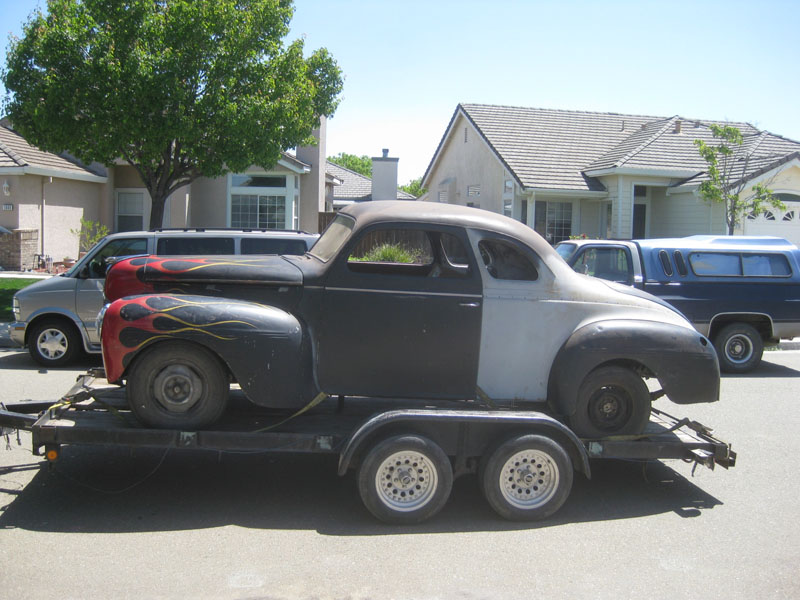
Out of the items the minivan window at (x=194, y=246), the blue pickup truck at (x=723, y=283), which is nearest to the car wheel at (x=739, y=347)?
the blue pickup truck at (x=723, y=283)

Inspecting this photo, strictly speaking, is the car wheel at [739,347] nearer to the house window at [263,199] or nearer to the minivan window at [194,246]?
the minivan window at [194,246]

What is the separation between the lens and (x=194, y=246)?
1009 centimetres

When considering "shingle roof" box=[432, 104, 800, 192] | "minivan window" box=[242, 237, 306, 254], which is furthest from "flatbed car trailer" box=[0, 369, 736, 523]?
"shingle roof" box=[432, 104, 800, 192]

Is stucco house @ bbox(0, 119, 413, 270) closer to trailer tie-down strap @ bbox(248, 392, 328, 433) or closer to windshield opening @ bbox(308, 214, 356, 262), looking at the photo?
windshield opening @ bbox(308, 214, 356, 262)

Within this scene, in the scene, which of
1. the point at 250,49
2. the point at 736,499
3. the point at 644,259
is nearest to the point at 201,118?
the point at 250,49

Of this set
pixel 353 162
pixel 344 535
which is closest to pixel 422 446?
pixel 344 535

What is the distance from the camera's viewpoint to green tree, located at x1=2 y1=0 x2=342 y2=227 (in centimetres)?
1345

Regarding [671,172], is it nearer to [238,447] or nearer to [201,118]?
[201,118]

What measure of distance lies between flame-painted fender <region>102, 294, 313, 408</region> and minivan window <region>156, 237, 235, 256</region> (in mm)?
4750

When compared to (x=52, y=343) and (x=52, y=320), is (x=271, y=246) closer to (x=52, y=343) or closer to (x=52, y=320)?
(x=52, y=320)

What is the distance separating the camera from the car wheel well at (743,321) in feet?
37.1

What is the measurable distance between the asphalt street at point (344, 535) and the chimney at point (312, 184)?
17839 mm

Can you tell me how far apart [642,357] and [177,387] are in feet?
11.2

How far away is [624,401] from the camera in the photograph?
18.9 feet
